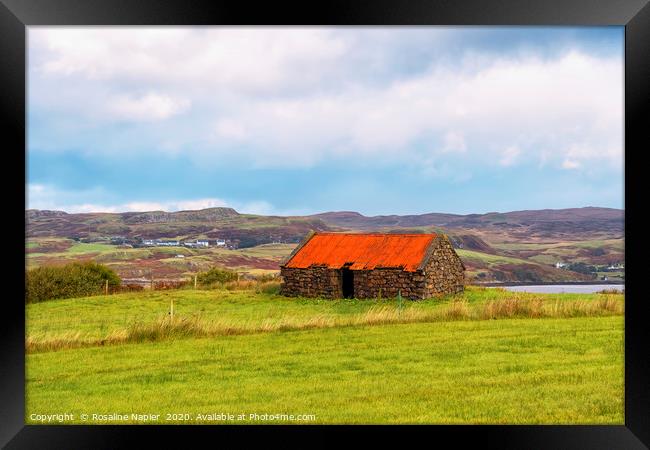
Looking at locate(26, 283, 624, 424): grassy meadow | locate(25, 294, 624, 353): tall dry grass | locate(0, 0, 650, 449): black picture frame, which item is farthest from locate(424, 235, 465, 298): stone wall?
locate(0, 0, 650, 449): black picture frame

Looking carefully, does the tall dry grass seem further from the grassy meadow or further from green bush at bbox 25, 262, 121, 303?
green bush at bbox 25, 262, 121, 303

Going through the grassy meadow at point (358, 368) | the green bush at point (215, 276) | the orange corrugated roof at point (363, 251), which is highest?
the orange corrugated roof at point (363, 251)

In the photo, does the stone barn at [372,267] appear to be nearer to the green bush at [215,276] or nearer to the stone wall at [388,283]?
the stone wall at [388,283]

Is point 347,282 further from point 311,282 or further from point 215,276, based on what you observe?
point 215,276

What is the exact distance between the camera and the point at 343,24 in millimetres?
4840

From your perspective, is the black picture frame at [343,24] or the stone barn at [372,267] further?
the stone barn at [372,267]

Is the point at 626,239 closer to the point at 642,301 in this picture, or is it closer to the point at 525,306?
the point at 642,301

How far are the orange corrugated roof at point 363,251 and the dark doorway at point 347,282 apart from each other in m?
0.50

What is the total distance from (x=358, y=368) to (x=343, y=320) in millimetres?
4380

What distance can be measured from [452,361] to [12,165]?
6.05 metres

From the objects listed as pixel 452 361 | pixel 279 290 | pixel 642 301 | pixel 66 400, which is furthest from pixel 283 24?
pixel 279 290

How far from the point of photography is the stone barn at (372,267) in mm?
22375

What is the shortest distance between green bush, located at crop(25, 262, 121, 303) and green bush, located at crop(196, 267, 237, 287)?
379 cm

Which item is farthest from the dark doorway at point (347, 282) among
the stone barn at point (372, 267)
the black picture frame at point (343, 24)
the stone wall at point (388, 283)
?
the black picture frame at point (343, 24)
